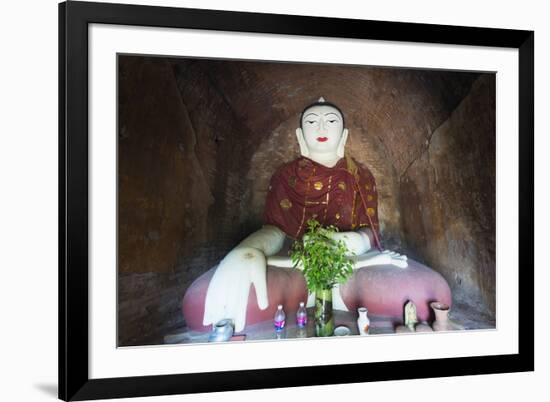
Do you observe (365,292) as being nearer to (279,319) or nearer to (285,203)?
(279,319)

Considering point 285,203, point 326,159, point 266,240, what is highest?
point 326,159

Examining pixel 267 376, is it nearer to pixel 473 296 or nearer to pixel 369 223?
pixel 369 223

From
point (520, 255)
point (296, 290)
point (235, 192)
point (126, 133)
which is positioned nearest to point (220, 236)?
point (235, 192)

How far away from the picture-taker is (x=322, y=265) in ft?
6.24

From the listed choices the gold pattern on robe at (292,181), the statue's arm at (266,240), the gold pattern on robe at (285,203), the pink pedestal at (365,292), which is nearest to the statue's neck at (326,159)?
the gold pattern on robe at (292,181)

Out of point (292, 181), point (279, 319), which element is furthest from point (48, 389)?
point (292, 181)

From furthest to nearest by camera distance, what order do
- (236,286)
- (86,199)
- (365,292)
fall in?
(365,292) → (236,286) → (86,199)

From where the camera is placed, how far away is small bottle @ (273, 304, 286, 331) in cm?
185

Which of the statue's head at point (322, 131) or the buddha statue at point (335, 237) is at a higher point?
the statue's head at point (322, 131)

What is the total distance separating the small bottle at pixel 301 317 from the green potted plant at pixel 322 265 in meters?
0.05

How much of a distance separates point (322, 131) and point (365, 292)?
74 centimetres

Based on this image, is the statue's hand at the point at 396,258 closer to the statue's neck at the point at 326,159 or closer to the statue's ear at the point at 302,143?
the statue's neck at the point at 326,159

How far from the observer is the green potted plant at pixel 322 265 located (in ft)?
6.18

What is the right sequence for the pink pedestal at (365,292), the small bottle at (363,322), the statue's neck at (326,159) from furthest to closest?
1. the statue's neck at (326,159)
2. the small bottle at (363,322)
3. the pink pedestal at (365,292)
